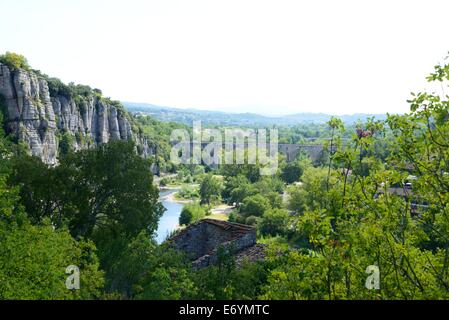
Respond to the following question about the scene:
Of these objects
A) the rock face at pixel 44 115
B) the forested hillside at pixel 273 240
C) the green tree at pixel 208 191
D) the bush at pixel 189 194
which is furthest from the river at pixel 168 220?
the forested hillside at pixel 273 240

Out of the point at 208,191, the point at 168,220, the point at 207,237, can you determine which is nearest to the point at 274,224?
the point at 168,220

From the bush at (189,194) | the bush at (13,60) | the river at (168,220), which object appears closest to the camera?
the river at (168,220)

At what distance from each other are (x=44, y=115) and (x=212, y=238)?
46503 millimetres

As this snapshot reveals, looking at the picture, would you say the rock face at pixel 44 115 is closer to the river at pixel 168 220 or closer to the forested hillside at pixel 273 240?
the river at pixel 168 220

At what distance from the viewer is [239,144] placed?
9406cm

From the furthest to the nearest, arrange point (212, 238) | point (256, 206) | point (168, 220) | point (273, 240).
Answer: point (168, 220) → point (256, 206) → point (212, 238) → point (273, 240)

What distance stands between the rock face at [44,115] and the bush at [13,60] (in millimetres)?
1006

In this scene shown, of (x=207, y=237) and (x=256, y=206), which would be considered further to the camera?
(x=256, y=206)

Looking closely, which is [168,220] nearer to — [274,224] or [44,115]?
[274,224]

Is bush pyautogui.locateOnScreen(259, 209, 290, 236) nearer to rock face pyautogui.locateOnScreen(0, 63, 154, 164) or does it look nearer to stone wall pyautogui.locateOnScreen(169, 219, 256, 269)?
rock face pyautogui.locateOnScreen(0, 63, 154, 164)

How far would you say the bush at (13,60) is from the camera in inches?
→ 2104

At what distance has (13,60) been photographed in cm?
5409

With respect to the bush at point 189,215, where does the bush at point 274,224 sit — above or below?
above

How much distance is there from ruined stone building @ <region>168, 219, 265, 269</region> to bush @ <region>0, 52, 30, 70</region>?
44.3 meters
